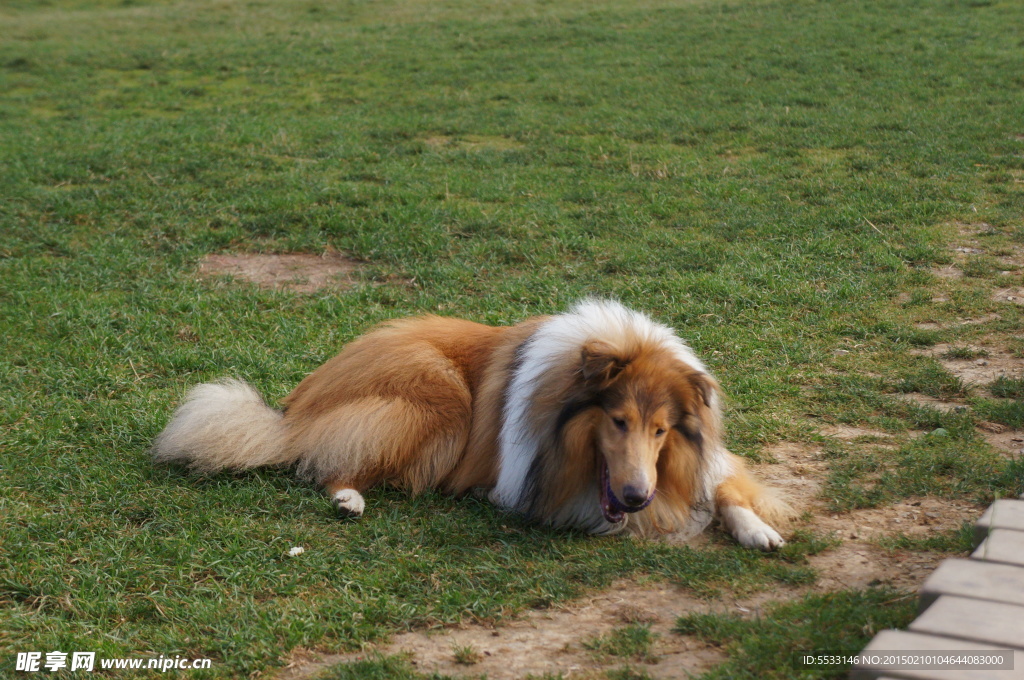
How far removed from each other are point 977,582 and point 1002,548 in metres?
0.23

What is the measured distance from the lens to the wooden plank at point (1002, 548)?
2.83m

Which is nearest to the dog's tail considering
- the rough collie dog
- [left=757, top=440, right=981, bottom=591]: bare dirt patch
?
the rough collie dog

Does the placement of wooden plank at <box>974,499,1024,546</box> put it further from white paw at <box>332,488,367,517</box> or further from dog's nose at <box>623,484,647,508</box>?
white paw at <box>332,488,367,517</box>

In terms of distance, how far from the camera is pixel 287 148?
10.1m

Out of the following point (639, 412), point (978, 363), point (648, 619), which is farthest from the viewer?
point (978, 363)

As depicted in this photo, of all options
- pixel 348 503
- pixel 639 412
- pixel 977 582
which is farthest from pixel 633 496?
pixel 348 503

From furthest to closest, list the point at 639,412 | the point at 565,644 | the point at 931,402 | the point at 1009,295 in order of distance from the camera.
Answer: the point at 1009,295
the point at 931,402
the point at 639,412
the point at 565,644

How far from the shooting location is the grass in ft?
12.1

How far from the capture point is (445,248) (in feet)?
24.9

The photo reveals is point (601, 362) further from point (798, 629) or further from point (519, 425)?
point (798, 629)

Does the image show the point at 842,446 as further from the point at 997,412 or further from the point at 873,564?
the point at 873,564

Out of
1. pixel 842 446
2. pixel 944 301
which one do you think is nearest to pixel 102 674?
pixel 842 446

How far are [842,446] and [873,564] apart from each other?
115cm

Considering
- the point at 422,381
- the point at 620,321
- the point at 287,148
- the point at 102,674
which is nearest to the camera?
the point at 102,674
